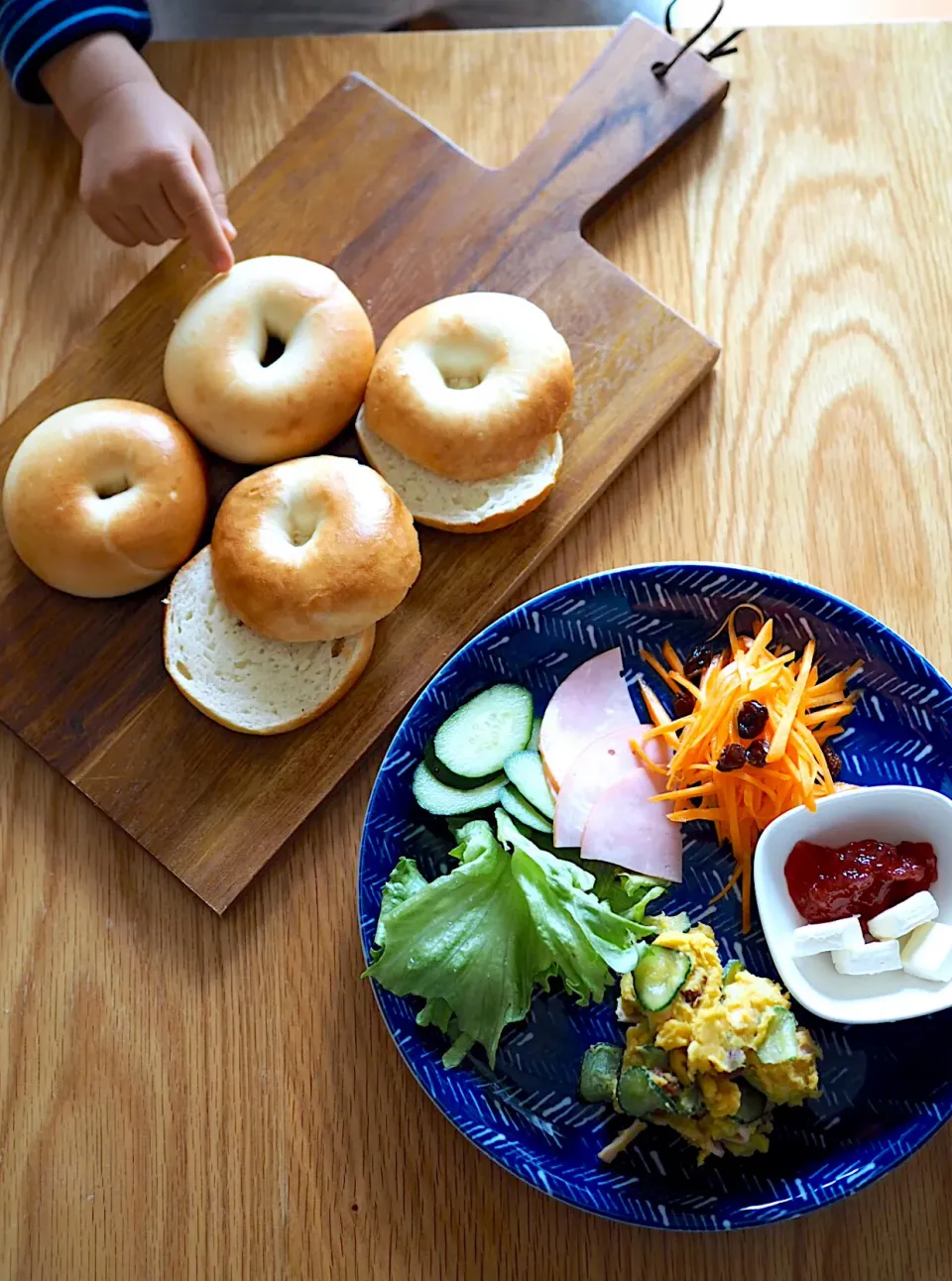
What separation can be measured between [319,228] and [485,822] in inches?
42.3

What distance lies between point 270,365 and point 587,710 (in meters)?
→ 0.77

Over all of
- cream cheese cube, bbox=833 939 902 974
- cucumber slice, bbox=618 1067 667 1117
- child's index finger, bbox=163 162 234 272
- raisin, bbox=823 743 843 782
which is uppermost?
child's index finger, bbox=163 162 234 272

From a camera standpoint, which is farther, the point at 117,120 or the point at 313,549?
the point at 117,120

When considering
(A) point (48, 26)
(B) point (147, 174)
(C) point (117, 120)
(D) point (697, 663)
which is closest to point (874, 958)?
(D) point (697, 663)

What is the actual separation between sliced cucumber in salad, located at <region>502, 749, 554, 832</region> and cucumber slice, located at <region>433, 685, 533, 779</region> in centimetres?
2

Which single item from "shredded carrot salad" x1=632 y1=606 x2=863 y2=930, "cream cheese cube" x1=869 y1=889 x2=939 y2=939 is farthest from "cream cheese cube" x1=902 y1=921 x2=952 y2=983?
"shredded carrot salad" x1=632 y1=606 x2=863 y2=930

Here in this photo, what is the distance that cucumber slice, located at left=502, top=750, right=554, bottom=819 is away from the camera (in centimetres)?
170

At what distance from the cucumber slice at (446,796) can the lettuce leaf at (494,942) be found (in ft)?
0.26

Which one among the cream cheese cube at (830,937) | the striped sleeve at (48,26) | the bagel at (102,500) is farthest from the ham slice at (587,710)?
the striped sleeve at (48,26)

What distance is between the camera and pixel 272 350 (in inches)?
74.3

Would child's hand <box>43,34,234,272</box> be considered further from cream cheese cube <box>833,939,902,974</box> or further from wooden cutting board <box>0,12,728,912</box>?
cream cheese cube <box>833,939,902,974</box>

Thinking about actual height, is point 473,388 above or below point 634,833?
above

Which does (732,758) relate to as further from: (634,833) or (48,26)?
(48,26)

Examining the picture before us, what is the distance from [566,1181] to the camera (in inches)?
62.0
